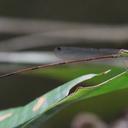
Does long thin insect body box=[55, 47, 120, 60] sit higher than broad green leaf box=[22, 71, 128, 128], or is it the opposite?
long thin insect body box=[55, 47, 120, 60]

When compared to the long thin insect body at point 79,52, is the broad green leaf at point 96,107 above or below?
below

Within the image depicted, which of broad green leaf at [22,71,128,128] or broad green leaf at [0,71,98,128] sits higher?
broad green leaf at [0,71,98,128]

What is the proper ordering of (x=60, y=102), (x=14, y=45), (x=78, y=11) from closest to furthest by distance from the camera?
1. (x=60, y=102)
2. (x=14, y=45)
3. (x=78, y=11)

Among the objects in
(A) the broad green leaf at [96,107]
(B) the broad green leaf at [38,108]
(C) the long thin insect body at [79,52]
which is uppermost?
(C) the long thin insect body at [79,52]

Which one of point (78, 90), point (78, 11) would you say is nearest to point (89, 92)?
point (78, 90)

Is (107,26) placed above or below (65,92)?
below

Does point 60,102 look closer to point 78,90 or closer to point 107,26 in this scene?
point 78,90

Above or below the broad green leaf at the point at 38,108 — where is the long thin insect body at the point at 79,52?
above

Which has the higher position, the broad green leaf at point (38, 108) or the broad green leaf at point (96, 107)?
the broad green leaf at point (38, 108)

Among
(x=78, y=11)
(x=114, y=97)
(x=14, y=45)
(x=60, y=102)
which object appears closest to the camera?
(x=60, y=102)

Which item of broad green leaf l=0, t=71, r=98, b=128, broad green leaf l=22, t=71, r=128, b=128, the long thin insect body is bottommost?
broad green leaf l=22, t=71, r=128, b=128

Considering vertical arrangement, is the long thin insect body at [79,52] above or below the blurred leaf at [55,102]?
above
